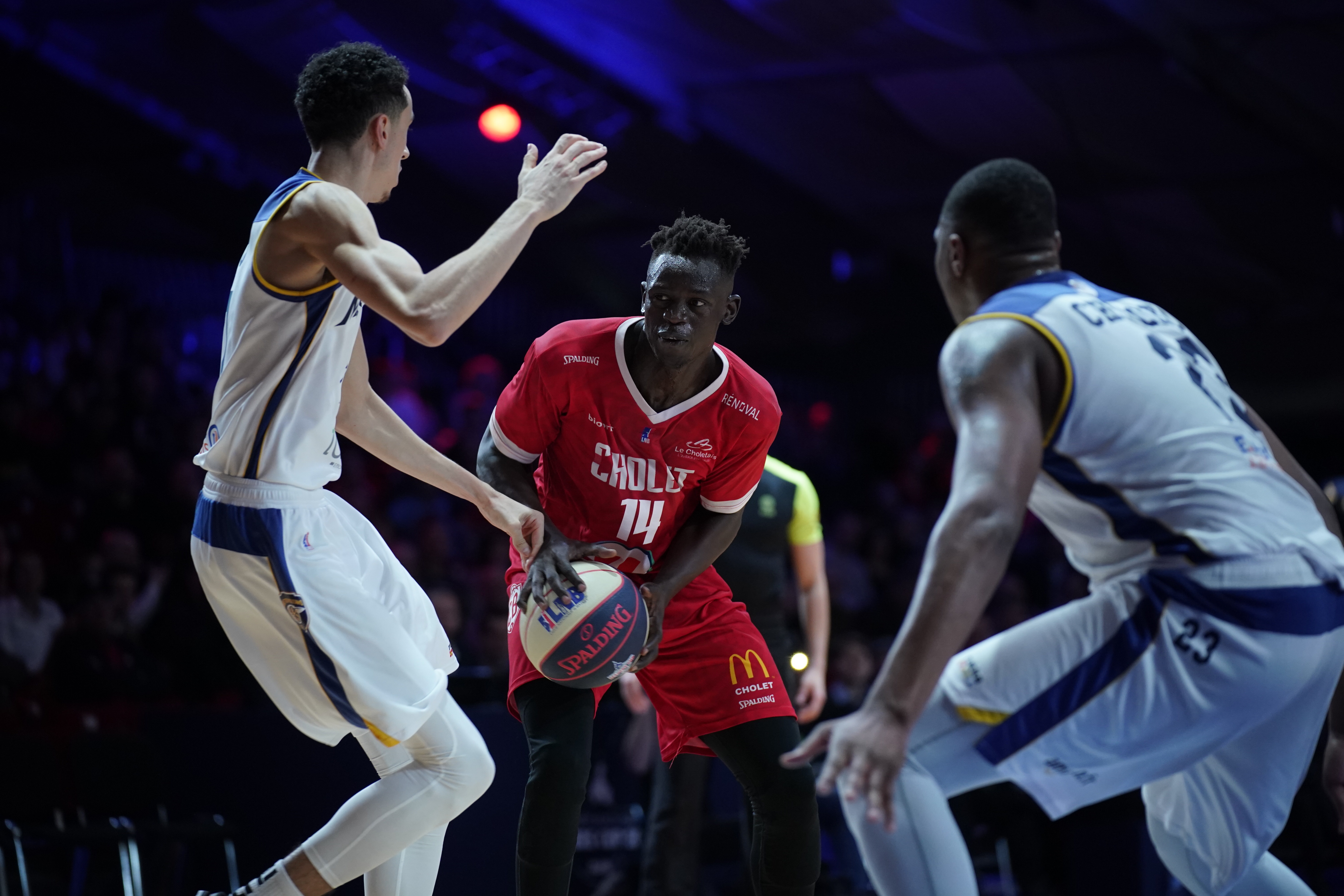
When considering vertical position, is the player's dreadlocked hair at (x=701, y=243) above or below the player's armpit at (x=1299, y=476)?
above

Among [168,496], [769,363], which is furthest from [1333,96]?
[168,496]

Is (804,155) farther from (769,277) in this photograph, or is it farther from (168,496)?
(168,496)

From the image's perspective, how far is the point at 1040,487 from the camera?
271 cm

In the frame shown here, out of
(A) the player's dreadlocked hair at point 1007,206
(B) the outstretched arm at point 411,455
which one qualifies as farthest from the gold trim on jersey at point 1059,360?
(B) the outstretched arm at point 411,455

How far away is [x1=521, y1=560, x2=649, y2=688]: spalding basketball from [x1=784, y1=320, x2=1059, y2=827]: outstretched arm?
1.18m

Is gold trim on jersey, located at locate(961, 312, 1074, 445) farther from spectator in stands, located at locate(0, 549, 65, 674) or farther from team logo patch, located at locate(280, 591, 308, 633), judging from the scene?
spectator in stands, located at locate(0, 549, 65, 674)

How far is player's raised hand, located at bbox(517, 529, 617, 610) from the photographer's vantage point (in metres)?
3.49

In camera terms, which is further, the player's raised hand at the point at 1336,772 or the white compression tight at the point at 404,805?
the white compression tight at the point at 404,805

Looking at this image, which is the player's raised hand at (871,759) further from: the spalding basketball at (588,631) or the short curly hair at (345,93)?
the short curly hair at (345,93)

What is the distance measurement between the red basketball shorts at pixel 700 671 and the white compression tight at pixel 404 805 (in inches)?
15.5

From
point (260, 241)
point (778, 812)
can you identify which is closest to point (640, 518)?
point (778, 812)

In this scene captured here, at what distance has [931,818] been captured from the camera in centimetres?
252

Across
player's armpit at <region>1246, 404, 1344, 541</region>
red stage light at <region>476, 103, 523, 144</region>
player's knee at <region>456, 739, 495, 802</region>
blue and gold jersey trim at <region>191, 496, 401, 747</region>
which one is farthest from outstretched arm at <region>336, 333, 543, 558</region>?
red stage light at <region>476, 103, 523, 144</region>

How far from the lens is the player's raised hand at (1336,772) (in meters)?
2.87
